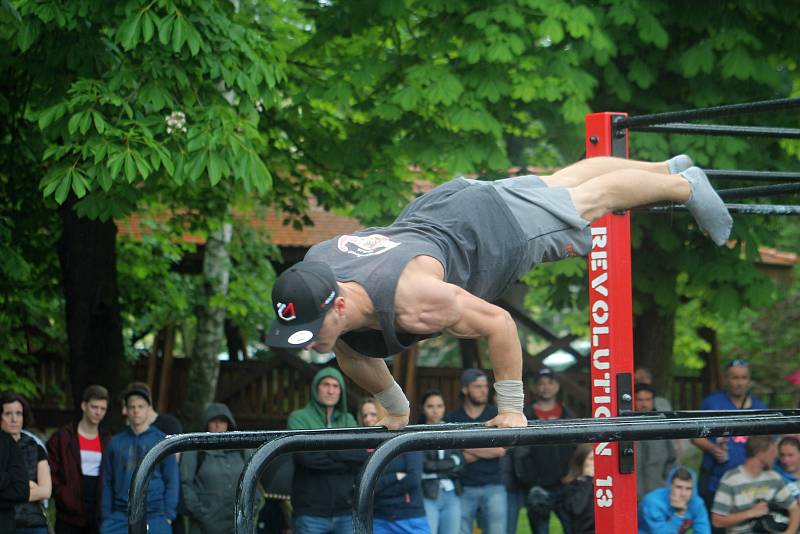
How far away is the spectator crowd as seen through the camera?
7.50m

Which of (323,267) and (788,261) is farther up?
(788,261)

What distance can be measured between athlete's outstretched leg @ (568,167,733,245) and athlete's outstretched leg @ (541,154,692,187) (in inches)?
1.9

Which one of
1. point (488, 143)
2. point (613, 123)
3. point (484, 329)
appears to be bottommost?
point (484, 329)

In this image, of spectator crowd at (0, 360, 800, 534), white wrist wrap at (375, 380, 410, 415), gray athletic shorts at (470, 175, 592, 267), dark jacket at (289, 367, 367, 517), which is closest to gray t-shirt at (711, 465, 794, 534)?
spectator crowd at (0, 360, 800, 534)

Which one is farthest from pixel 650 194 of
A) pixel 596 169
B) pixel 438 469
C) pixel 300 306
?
pixel 438 469

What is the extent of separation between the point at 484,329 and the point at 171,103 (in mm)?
4520

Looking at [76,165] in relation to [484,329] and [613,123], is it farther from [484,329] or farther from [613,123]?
[484,329]

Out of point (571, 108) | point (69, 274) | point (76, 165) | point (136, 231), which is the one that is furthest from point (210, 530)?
point (136, 231)

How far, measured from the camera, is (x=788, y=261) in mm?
17562

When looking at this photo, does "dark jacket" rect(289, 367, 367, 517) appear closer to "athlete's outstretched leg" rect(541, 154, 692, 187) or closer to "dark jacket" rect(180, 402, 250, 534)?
"dark jacket" rect(180, 402, 250, 534)

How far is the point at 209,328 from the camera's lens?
558 inches

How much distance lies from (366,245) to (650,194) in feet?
4.30

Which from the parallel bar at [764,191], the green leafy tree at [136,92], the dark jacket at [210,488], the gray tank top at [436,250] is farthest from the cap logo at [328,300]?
the dark jacket at [210,488]

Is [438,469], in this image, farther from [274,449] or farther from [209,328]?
[209,328]
